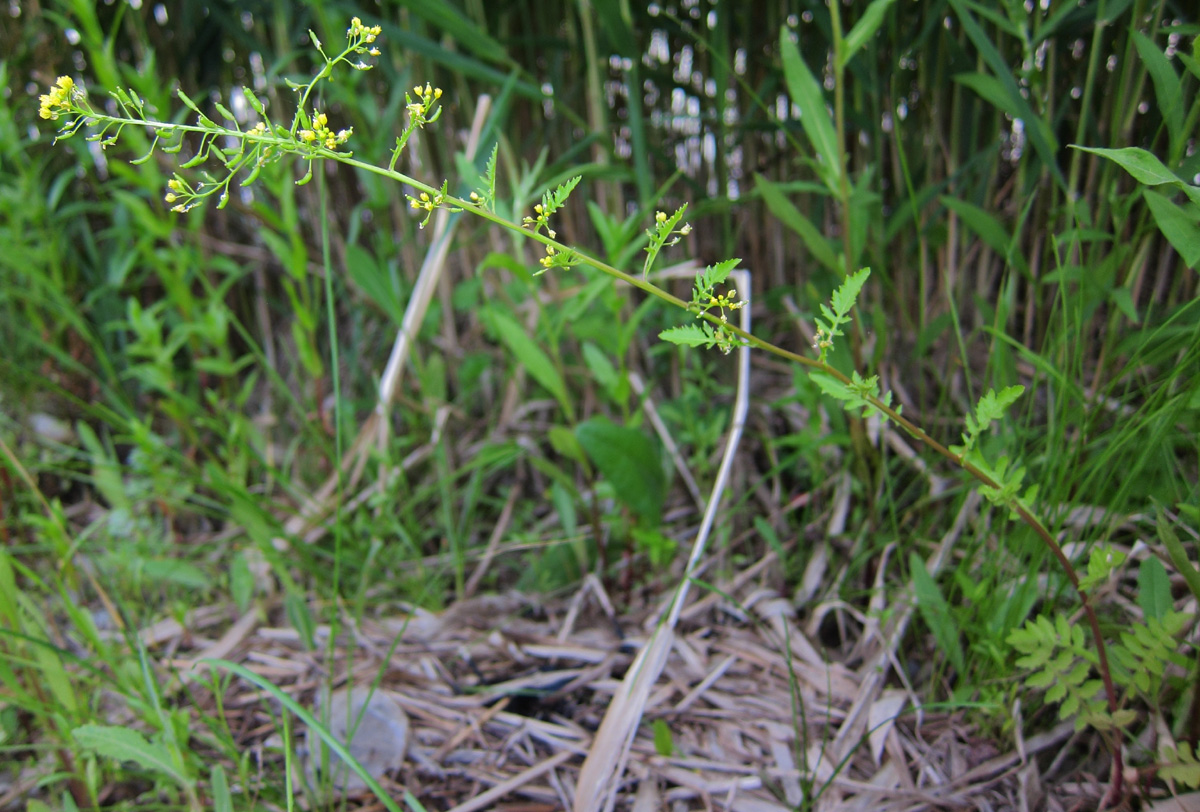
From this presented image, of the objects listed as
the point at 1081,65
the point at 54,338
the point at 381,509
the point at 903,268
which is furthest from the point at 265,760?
the point at 1081,65

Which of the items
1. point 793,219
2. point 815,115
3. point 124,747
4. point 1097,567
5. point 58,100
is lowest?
point 124,747

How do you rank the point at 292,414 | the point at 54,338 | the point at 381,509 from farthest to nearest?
the point at 292,414 → the point at 54,338 → the point at 381,509

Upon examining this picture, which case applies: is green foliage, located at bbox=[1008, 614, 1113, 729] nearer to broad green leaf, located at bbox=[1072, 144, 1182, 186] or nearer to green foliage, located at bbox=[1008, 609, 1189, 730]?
green foliage, located at bbox=[1008, 609, 1189, 730]

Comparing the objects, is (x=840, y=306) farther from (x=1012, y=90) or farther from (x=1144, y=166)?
(x=1012, y=90)

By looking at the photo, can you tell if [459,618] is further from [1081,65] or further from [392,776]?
[1081,65]

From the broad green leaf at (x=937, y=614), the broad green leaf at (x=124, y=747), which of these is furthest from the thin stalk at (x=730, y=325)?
the broad green leaf at (x=124, y=747)

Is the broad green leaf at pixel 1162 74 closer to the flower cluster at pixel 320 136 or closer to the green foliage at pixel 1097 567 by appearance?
the green foliage at pixel 1097 567

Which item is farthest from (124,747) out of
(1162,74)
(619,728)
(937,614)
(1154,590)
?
(1162,74)
